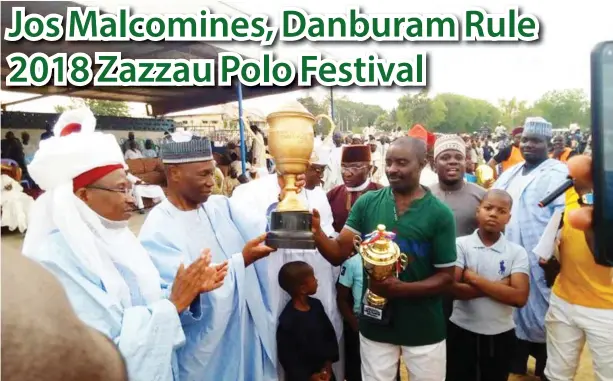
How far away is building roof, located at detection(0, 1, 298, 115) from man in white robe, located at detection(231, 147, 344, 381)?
0.69 meters

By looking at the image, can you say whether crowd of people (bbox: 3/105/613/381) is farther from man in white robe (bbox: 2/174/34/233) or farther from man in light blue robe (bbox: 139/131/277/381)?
man in white robe (bbox: 2/174/34/233)

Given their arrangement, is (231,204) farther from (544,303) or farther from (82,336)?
(544,303)

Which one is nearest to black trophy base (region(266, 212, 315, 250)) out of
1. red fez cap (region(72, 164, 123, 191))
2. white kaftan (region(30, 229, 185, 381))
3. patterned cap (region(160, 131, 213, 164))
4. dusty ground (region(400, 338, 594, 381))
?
patterned cap (region(160, 131, 213, 164))

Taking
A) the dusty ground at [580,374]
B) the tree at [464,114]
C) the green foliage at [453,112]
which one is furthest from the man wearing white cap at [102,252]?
the tree at [464,114]

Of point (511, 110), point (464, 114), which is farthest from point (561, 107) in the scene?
Answer: point (511, 110)

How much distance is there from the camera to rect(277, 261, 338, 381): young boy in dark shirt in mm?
2113

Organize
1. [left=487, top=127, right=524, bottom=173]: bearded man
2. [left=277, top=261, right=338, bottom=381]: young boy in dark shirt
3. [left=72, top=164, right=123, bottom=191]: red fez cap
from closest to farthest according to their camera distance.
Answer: [left=72, top=164, right=123, bottom=191]: red fez cap
[left=277, top=261, right=338, bottom=381]: young boy in dark shirt
[left=487, top=127, right=524, bottom=173]: bearded man

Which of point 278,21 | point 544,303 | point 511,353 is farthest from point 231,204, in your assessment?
point 544,303

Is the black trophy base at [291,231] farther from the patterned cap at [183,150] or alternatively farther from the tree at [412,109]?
the tree at [412,109]

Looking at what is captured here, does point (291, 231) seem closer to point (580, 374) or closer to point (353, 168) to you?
point (353, 168)

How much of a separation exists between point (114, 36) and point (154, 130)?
36.4 ft

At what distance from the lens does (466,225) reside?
8.34 ft

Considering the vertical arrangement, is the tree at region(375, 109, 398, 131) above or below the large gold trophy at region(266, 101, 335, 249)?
above

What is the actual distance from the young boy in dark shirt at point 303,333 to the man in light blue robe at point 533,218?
1.29 meters
